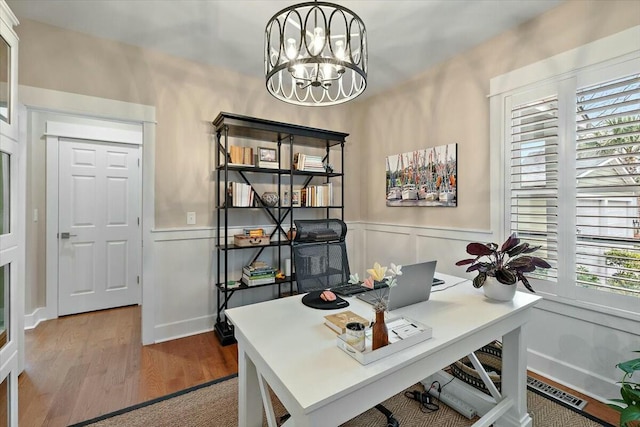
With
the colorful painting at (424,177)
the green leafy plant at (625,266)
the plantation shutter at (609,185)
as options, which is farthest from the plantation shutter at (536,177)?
the colorful painting at (424,177)

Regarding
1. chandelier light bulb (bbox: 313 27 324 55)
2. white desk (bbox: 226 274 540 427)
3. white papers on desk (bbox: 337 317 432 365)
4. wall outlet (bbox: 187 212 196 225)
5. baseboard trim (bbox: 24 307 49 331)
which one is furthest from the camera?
baseboard trim (bbox: 24 307 49 331)

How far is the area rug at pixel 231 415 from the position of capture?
1.71 meters

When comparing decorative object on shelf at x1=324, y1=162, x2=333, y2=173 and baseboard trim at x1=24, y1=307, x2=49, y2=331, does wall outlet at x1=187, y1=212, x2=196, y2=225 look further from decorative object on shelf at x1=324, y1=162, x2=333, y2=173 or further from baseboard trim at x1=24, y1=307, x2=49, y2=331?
baseboard trim at x1=24, y1=307, x2=49, y2=331

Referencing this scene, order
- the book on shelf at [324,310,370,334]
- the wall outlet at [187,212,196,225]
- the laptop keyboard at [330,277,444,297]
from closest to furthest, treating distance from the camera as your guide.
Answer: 1. the book on shelf at [324,310,370,334]
2. the laptop keyboard at [330,277,444,297]
3. the wall outlet at [187,212,196,225]

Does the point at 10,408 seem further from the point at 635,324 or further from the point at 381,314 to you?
the point at 635,324

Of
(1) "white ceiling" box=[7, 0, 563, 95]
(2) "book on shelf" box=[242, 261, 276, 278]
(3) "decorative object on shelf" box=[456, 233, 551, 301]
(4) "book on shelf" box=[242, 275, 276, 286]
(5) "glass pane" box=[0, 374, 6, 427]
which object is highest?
(1) "white ceiling" box=[7, 0, 563, 95]

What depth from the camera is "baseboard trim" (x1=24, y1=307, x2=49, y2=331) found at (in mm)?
2992

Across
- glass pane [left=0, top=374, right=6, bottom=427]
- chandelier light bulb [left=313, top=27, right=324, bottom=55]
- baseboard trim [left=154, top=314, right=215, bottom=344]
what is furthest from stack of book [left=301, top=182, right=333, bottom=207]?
glass pane [left=0, top=374, right=6, bottom=427]

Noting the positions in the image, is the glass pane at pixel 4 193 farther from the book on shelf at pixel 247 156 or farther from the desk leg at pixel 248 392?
the book on shelf at pixel 247 156

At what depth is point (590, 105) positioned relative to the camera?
1946 mm

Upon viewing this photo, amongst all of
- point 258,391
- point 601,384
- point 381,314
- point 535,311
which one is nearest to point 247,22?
point 381,314

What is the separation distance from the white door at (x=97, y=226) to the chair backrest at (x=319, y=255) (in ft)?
8.81

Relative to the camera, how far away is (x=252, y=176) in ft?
10.2

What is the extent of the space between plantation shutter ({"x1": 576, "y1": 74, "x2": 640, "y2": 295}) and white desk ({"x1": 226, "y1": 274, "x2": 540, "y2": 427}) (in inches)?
27.8
